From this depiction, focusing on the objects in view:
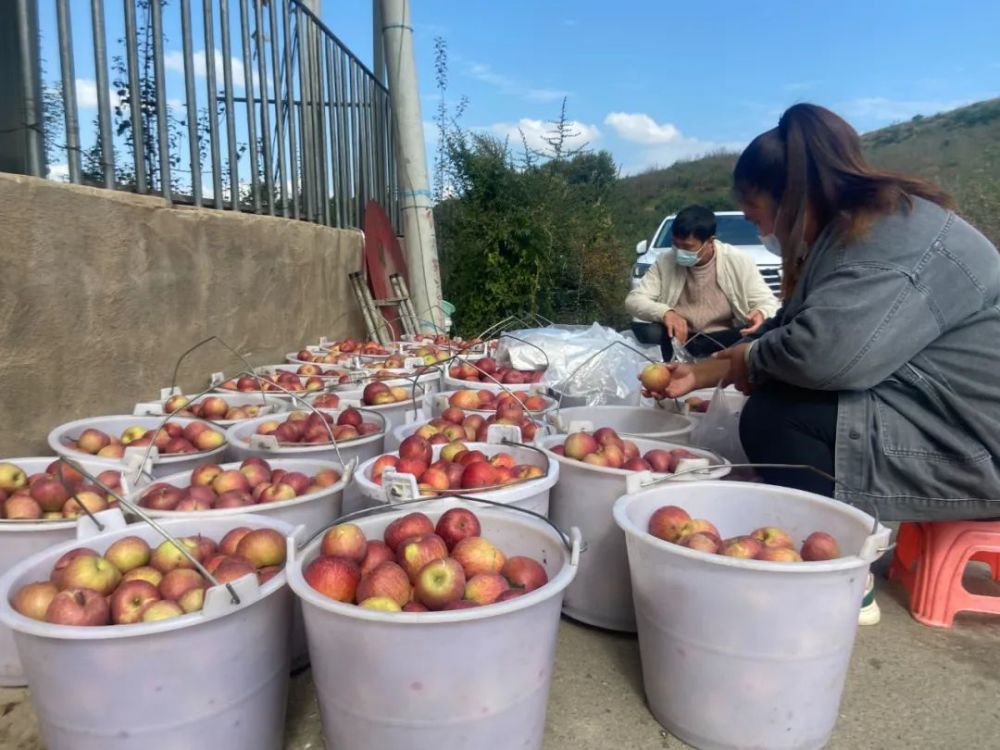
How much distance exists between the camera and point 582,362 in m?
4.44

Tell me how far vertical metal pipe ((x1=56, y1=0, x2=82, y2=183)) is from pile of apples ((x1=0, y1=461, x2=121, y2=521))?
164 cm

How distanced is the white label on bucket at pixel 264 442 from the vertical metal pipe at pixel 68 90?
166 centimetres

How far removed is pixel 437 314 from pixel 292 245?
8.97 ft

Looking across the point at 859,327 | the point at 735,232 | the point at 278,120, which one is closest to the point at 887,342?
the point at 859,327

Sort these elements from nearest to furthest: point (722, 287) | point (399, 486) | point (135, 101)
Result: 1. point (399, 486)
2. point (135, 101)
3. point (722, 287)

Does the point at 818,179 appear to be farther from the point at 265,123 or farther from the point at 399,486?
the point at 265,123

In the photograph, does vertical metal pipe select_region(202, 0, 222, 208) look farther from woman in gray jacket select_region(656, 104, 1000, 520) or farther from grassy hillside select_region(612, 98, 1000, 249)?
grassy hillside select_region(612, 98, 1000, 249)

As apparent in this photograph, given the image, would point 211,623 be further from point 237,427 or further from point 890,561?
point 890,561

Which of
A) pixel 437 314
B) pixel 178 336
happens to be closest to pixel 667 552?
pixel 178 336

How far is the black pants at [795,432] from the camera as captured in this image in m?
2.45

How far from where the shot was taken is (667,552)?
185cm

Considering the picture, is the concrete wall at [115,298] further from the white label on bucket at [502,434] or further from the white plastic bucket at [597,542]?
the white plastic bucket at [597,542]

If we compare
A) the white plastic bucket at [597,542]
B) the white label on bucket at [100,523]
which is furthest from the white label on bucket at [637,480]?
the white label on bucket at [100,523]

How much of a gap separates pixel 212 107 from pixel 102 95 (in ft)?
3.82
